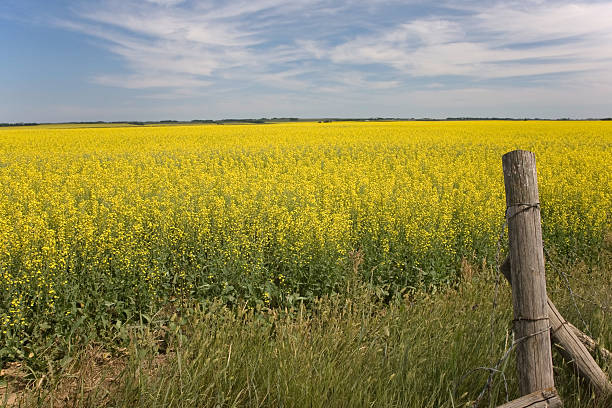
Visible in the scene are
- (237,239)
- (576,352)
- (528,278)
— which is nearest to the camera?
(528,278)

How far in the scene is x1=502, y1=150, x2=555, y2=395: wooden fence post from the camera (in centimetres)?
254

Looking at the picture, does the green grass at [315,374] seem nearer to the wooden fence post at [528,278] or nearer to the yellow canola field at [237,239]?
the wooden fence post at [528,278]

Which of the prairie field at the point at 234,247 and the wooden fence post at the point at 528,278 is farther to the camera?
the prairie field at the point at 234,247

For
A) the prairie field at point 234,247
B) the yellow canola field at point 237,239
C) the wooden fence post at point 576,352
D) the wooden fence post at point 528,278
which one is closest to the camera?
the wooden fence post at point 528,278

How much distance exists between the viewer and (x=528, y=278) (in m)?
2.56

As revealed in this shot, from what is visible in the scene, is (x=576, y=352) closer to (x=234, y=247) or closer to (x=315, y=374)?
(x=315, y=374)

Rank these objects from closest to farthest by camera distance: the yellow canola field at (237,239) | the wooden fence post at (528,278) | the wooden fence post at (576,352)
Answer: the wooden fence post at (528,278) < the wooden fence post at (576,352) < the yellow canola field at (237,239)

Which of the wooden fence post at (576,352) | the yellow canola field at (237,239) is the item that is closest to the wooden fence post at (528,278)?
the wooden fence post at (576,352)

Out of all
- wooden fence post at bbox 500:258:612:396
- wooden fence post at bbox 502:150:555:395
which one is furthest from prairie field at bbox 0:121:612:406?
wooden fence post at bbox 500:258:612:396

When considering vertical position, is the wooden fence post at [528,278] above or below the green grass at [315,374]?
above

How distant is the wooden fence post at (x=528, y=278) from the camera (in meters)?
2.54

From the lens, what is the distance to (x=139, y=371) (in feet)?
8.46

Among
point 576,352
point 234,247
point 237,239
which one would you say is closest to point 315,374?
point 576,352

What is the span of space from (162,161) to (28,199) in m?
7.48
